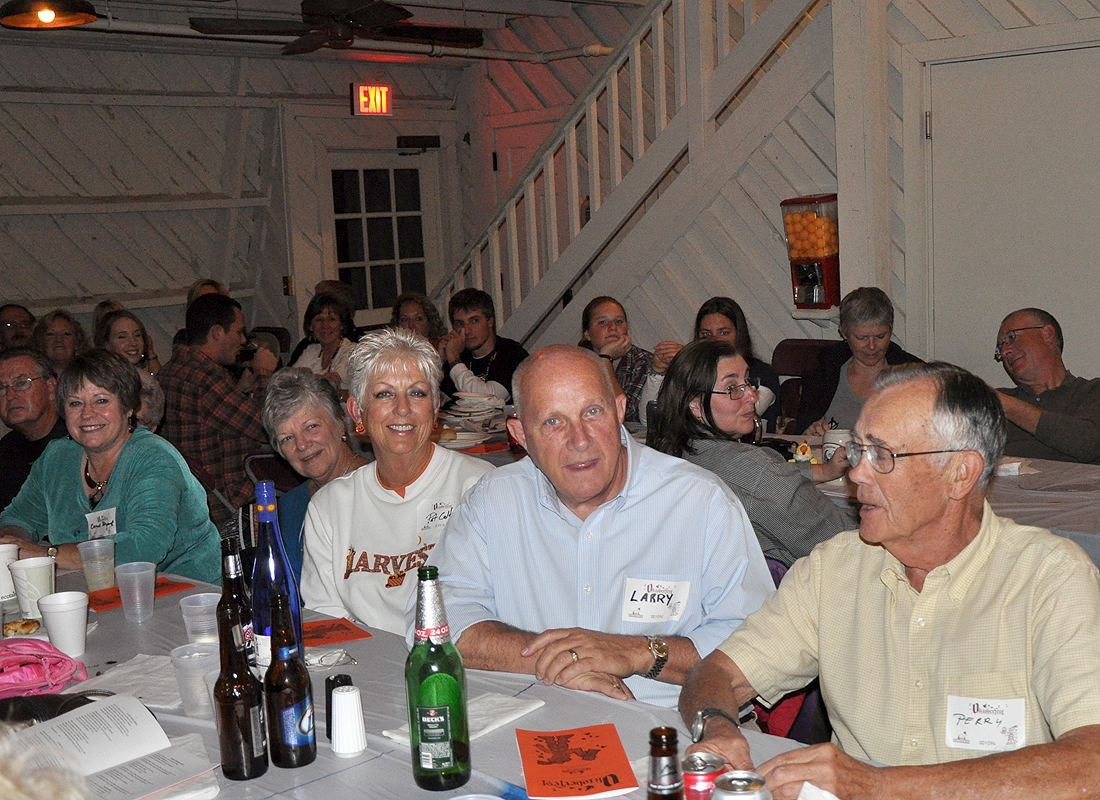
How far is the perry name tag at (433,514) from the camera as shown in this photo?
2.74 meters

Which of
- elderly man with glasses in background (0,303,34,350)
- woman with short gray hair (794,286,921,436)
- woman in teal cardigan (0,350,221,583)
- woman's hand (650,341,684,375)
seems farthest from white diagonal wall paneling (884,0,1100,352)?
elderly man with glasses in background (0,303,34,350)

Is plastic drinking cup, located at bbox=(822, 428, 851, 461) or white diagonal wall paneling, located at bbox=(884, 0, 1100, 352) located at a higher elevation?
white diagonal wall paneling, located at bbox=(884, 0, 1100, 352)

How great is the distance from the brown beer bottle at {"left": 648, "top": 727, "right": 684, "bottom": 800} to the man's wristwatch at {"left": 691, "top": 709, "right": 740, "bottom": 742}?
0.35 metres

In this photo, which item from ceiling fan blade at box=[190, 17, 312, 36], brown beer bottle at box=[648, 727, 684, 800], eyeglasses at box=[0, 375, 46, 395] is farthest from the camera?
ceiling fan blade at box=[190, 17, 312, 36]

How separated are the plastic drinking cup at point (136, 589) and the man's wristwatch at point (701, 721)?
1.42 meters

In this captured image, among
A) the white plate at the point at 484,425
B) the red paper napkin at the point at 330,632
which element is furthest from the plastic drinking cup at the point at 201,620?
the white plate at the point at 484,425

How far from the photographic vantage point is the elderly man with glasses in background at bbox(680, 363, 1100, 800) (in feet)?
5.10

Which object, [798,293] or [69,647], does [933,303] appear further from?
[69,647]

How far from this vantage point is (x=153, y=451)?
322 cm

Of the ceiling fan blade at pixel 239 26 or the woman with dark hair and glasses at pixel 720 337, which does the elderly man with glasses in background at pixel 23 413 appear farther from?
the ceiling fan blade at pixel 239 26

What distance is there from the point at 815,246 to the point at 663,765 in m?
5.15

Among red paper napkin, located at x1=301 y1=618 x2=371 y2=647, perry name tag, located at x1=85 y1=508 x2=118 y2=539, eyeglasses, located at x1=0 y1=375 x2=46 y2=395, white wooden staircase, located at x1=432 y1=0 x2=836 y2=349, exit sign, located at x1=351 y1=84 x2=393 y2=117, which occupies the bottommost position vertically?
red paper napkin, located at x1=301 y1=618 x2=371 y2=647

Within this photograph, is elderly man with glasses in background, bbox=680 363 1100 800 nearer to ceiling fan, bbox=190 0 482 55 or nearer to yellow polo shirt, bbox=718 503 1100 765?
yellow polo shirt, bbox=718 503 1100 765

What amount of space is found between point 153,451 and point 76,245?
5820mm
